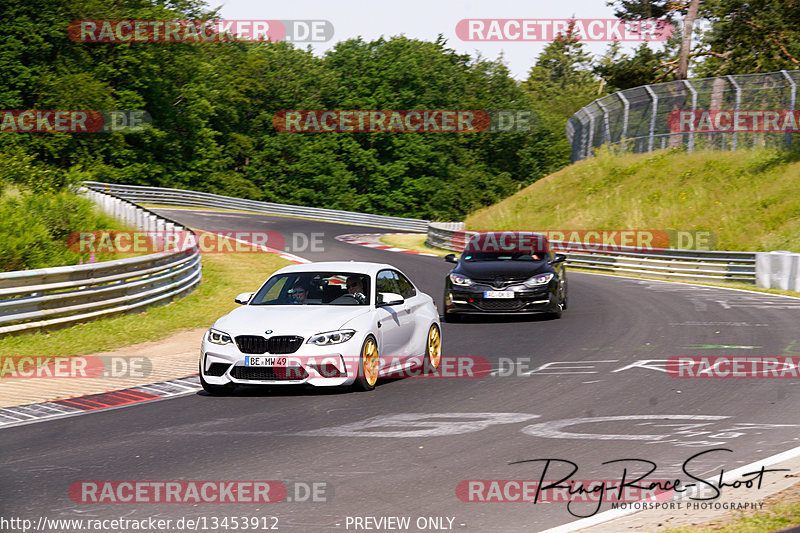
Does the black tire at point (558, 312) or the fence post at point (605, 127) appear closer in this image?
the black tire at point (558, 312)

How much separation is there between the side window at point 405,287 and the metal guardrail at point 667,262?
17924 mm

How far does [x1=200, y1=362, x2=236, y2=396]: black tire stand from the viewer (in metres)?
10.4

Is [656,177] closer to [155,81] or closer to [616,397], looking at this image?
[616,397]

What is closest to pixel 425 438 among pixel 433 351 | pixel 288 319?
pixel 288 319

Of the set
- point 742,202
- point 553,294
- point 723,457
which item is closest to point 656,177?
point 742,202

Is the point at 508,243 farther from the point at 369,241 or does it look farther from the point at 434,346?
the point at 369,241

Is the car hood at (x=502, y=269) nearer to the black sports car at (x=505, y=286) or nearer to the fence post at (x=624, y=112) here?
the black sports car at (x=505, y=286)

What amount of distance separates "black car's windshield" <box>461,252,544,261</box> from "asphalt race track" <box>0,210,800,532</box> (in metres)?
4.81

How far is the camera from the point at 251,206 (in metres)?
61.3

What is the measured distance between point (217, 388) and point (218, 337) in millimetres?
608

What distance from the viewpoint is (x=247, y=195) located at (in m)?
80.3

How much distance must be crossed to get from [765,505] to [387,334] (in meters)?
5.67

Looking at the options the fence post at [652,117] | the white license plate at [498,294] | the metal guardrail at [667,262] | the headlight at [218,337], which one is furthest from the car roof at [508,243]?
the fence post at [652,117]

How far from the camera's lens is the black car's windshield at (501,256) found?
18.6m
